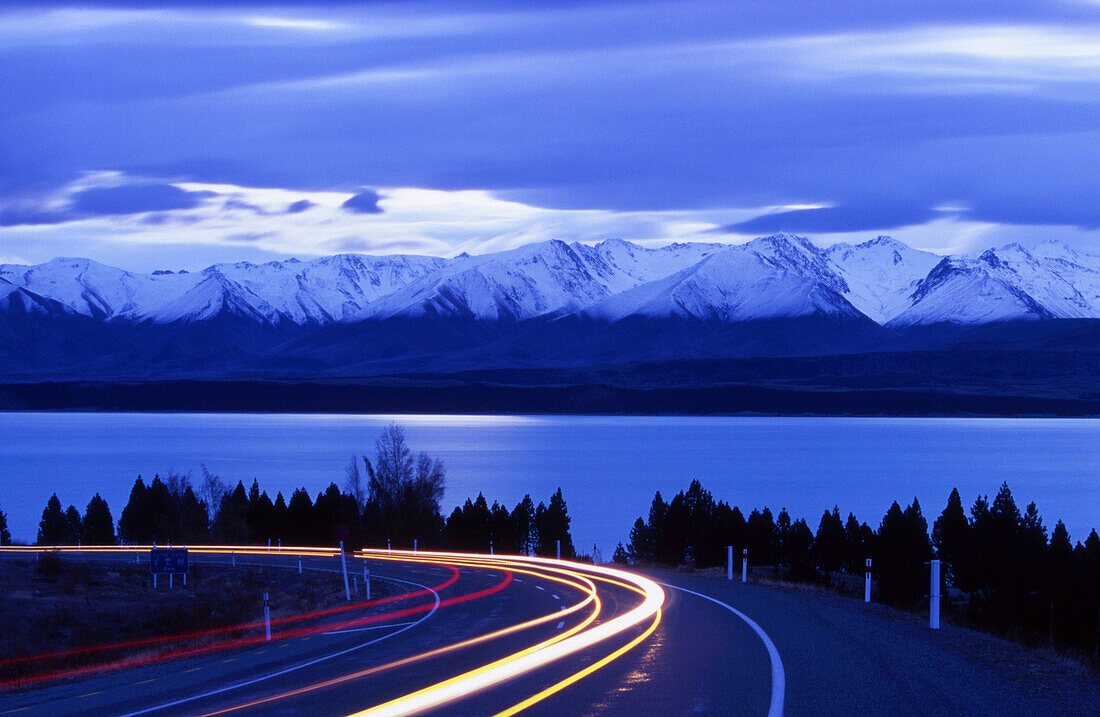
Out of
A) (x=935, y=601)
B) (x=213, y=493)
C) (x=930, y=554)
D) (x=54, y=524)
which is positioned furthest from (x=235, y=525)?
(x=935, y=601)

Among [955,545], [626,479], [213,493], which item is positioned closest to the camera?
[955,545]

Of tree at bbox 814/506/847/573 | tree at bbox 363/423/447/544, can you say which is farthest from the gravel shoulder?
tree at bbox 363/423/447/544

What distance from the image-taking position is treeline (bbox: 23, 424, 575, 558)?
76188 millimetres

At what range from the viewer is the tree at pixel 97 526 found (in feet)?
275

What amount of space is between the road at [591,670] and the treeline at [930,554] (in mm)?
32149

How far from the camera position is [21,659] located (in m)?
23.4

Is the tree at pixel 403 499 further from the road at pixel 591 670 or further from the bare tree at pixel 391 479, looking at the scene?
the road at pixel 591 670

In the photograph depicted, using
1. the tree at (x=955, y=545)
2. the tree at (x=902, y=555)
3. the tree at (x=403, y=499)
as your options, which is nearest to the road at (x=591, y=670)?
the tree at (x=902, y=555)

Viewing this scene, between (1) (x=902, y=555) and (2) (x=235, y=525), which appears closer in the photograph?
(1) (x=902, y=555)

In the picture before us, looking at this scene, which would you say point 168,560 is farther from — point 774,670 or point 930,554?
point 930,554

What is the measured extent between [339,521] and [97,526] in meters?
19.3

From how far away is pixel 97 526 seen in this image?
85438 millimetres

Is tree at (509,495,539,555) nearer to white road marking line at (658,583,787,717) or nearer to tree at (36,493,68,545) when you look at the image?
tree at (36,493,68,545)

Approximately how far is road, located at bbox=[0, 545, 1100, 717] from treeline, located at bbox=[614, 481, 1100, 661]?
32.1 m
